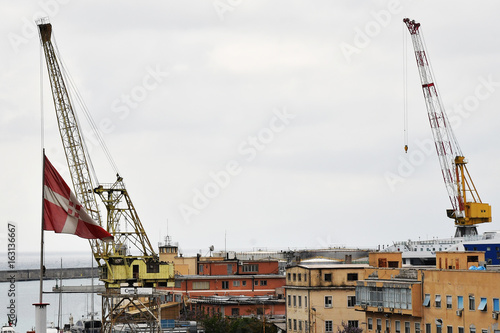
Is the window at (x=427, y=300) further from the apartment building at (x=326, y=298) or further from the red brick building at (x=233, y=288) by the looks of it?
the red brick building at (x=233, y=288)

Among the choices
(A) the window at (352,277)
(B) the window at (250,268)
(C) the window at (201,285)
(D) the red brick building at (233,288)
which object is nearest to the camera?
(A) the window at (352,277)

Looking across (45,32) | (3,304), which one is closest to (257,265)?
(45,32)

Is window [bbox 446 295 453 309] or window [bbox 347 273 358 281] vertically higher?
window [bbox 347 273 358 281]

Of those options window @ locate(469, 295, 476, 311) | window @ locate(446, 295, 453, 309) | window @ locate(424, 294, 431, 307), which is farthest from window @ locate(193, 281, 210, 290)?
window @ locate(469, 295, 476, 311)

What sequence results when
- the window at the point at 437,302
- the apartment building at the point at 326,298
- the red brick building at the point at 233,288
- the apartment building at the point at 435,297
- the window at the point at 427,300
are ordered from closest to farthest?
the apartment building at the point at 435,297 → the window at the point at 437,302 → the window at the point at 427,300 → the apartment building at the point at 326,298 → the red brick building at the point at 233,288

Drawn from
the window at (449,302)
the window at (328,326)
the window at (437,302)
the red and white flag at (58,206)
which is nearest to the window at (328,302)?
the window at (328,326)

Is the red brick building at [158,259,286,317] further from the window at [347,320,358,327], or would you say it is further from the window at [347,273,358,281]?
the window at [347,320,358,327]

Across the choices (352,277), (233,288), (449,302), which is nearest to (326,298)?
(352,277)

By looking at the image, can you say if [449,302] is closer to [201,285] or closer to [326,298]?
[326,298]

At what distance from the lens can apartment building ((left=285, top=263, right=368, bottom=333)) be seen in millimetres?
79438

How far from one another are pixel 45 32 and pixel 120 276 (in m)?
21.4

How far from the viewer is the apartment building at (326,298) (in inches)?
3127

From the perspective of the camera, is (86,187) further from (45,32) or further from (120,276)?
(45,32)

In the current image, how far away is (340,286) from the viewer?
80.2m
